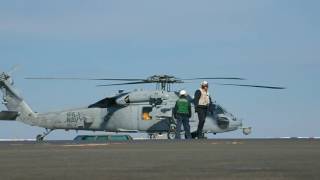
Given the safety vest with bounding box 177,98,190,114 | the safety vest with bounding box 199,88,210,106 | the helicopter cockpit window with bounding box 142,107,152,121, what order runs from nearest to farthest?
the safety vest with bounding box 199,88,210,106 < the safety vest with bounding box 177,98,190,114 < the helicopter cockpit window with bounding box 142,107,152,121

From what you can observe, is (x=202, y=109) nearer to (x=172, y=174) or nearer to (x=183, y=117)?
(x=183, y=117)

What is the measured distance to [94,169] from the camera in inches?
356

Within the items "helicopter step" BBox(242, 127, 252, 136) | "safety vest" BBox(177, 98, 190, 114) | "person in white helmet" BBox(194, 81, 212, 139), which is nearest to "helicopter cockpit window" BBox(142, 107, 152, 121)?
"helicopter step" BBox(242, 127, 252, 136)

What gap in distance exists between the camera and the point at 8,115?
45938 millimetres

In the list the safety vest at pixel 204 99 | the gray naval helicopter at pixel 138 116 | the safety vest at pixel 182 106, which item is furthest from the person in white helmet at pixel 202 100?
the gray naval helicopter at pixel 138 116

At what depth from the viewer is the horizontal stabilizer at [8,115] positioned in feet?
150

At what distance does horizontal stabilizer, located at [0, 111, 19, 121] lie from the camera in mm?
45688

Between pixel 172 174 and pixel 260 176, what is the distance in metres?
0.96

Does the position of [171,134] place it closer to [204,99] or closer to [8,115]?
[204,99]

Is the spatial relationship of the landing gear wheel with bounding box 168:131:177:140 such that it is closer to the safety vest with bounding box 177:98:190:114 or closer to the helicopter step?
the helicopter step

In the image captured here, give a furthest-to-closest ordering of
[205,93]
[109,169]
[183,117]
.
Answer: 1. [183,117]
2. [205,93]
3. [109,169]

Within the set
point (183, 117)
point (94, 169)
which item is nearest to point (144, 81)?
point (183, 117)

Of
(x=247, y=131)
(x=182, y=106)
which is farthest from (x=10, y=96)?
(x=182, y=106)

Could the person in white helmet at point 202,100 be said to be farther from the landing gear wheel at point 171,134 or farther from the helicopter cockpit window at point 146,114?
the helicopter cockpit window at point 146,114
